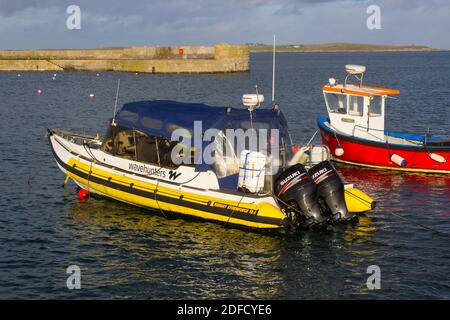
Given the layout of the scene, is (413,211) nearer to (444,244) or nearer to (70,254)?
(444,244)

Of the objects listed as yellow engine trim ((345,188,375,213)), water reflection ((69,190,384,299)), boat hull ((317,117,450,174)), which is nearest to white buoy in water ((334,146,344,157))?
boat hull ((317,117,450,174))

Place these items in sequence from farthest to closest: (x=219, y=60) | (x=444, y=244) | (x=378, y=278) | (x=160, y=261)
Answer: (x=219, y=60) → (x=444, y=244) → (x=160, y=261) → (x=378, y=278)

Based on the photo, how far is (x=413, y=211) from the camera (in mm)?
22188


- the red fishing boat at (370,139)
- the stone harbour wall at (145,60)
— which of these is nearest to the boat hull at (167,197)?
the red fishing boat at (370,139)

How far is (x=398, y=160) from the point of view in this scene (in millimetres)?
27109

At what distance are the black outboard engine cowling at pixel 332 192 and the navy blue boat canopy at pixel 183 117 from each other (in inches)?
86.2

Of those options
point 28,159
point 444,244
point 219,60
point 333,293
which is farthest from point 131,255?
point 219,60

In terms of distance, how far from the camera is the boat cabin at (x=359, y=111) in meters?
28.4

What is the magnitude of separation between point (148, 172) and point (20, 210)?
16.4 ft

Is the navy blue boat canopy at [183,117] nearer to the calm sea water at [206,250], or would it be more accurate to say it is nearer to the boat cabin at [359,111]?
the calm sea water at [206,250]

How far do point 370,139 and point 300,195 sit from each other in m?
10.9

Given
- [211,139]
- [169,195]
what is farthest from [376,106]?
[169,195]

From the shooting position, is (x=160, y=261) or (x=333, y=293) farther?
(x=160, y=261)
